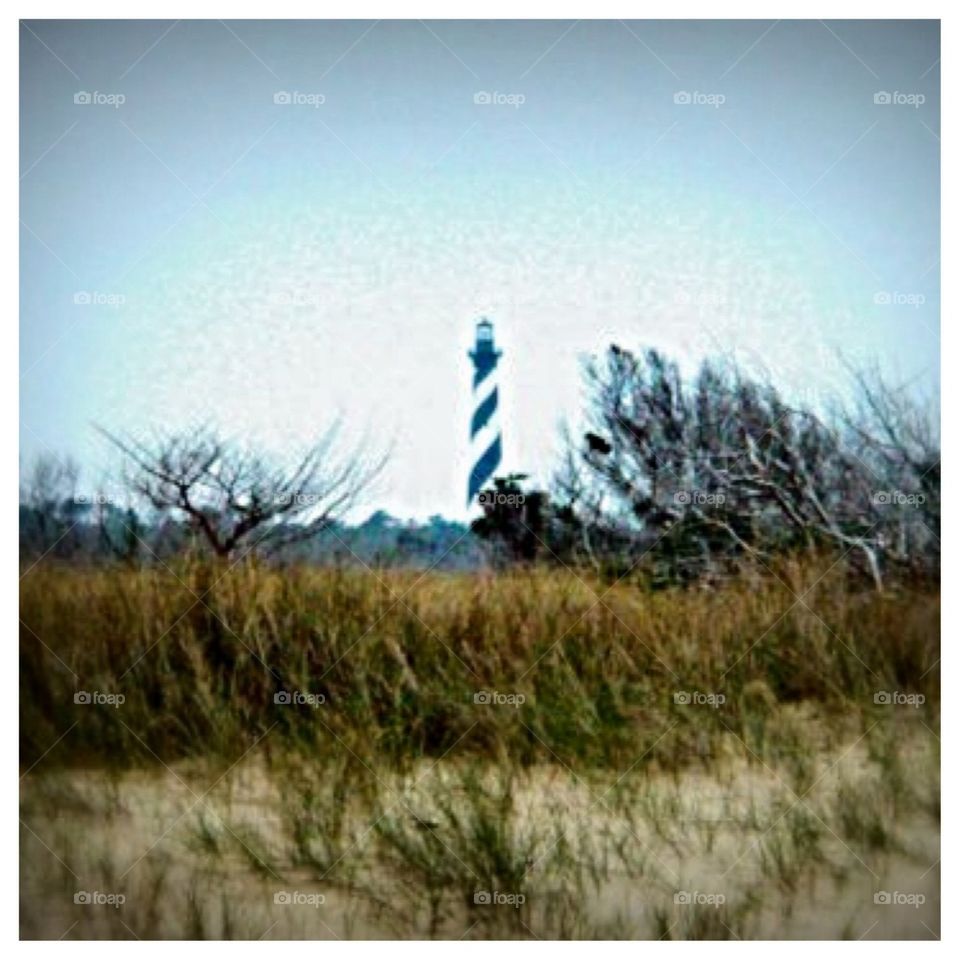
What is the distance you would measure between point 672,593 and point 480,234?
1.67 m

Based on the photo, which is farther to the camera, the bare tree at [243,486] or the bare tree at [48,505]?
the bare tree at [243,486]

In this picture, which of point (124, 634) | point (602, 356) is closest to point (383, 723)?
point (124, 634)

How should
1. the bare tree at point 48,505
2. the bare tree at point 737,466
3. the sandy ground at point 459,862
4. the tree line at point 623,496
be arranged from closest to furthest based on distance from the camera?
the sandy ground at point 459,862
the bare tree at point 48,505
the tree line at point 623,496
the bare tree at point 737,466

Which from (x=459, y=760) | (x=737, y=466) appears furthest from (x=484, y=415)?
(x=459, y=760)

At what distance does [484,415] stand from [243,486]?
967mm

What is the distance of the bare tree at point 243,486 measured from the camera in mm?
5113

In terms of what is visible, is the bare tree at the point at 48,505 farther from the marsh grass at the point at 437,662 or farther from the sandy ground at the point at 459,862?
the sandy ground at the point at 459,862

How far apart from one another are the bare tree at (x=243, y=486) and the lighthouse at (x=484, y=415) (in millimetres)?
365

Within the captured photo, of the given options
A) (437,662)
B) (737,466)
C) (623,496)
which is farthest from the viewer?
(623,496)

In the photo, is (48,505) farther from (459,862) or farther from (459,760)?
(459,862)

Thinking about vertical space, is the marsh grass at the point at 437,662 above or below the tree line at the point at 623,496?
below

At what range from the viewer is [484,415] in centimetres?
525

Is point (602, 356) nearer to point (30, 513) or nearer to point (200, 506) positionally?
point (200, 506)

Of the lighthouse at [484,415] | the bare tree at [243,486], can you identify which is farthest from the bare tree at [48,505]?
the lighthouse at [484,415]
